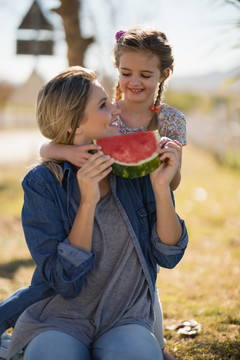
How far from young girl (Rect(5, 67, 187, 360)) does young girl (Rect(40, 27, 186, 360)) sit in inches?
24.2

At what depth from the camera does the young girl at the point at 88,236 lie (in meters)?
2.33

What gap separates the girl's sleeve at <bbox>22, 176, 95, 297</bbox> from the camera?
2.31 metres

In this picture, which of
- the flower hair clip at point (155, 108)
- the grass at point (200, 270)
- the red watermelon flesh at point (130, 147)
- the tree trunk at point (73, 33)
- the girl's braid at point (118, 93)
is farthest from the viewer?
the tree trunk at point (73, 33)

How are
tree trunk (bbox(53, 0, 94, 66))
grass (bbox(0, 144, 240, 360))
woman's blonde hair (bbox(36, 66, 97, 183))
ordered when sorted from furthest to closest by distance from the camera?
tree trunk (bbox(53, 0, 94, 66)) < grass (bbox(0, 144, 240, 360)) < woman's blonde hair (bbox(36, 66, 97, 183))

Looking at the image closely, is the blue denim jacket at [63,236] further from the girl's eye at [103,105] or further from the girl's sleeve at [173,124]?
the girl's sleeve at [173,124]

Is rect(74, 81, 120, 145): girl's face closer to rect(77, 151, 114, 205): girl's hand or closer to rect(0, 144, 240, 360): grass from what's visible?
rect(77, 151, 114, 205): girl's hand

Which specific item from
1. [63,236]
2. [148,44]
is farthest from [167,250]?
[148,44]

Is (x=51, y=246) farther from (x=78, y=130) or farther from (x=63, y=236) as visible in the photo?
(x=78, y=130)

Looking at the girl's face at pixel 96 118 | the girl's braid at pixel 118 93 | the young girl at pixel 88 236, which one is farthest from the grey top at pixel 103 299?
the girl's braid at pixel 118 93

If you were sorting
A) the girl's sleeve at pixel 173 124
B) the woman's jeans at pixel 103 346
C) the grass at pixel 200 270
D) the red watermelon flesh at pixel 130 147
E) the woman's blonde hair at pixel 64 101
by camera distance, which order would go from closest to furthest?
the woman's jeans at pixel 103 346
the woman's blonde hair at pixel 64 101
the red watermelon flesh at pixel 130 147
the girl's sleeve at pixel 173 124
the grass at pixel 200 270

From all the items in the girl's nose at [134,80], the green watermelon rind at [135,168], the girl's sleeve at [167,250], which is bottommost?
the girl's sleeve at [167,250]

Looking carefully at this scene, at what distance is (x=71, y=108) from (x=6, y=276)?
339 centimetres

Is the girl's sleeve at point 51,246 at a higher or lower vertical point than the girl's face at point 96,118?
lower

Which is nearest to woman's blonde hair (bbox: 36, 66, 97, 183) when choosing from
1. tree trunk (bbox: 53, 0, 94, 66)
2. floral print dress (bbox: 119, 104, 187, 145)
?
floral print dress (bbox: 119, 104, 187, 145)
